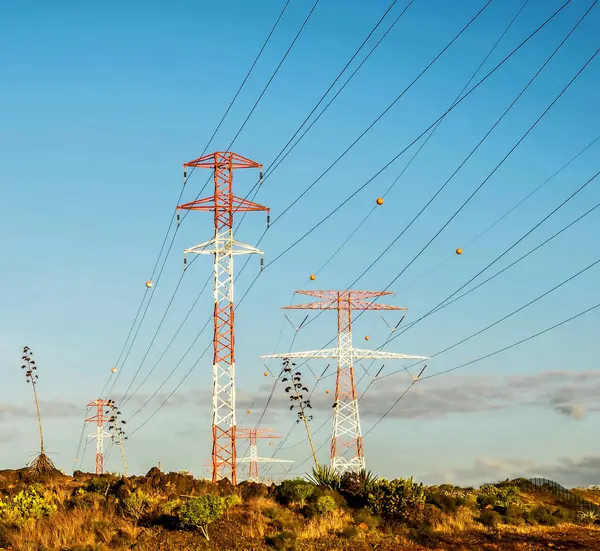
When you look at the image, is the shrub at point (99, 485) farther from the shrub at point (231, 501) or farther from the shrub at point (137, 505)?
the shrub at point (231, 501)

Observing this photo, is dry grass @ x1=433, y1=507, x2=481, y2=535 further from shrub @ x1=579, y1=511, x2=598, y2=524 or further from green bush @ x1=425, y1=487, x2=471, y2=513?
shrub @ x1=579, y1=511, x2=598, y2=524

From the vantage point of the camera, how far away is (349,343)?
69.9 m

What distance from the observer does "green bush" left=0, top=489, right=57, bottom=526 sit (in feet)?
127

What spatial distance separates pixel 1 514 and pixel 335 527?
1400cm

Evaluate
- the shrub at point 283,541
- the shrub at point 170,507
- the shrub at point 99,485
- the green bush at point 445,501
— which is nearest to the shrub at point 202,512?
the shrub at point 170,507

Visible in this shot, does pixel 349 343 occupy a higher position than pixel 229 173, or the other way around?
pixel 229 173

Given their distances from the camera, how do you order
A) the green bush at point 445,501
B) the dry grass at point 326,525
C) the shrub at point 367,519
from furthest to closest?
the green bush at point 445,501
the shrub at point 367,519
the dry grass at point 326,525

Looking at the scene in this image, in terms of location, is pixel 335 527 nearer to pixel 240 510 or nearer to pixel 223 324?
pixel 240 510

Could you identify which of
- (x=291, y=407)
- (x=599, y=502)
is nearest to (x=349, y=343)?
(x=291, y=407)

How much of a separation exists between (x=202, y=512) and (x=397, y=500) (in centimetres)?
868

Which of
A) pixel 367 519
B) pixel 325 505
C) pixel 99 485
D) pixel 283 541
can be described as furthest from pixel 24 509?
pixel 367 519

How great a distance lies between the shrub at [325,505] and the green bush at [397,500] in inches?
65.2

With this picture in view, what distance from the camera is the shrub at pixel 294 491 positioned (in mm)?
40906

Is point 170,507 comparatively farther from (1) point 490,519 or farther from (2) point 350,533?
(1) point 490,519
